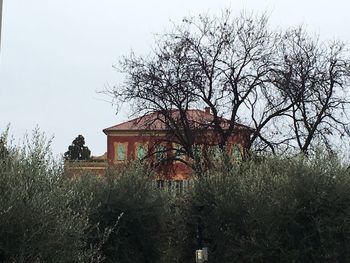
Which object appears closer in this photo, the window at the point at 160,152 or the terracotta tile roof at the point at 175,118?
the terracotta tile roof at the point at 175,118

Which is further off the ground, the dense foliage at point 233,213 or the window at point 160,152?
the window at point 160,152

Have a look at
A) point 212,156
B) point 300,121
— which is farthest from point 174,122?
point 212,156

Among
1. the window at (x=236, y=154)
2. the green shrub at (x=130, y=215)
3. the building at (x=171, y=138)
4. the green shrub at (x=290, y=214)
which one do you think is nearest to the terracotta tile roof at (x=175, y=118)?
the building at (x=171, y=138)

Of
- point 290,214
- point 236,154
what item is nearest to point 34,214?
point 290,214

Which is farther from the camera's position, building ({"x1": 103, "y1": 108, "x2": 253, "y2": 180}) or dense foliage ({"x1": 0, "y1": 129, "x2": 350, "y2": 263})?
building ({"x1": 103, "y1": 108, "x2": 253, "y2": 180})

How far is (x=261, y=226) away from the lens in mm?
15969

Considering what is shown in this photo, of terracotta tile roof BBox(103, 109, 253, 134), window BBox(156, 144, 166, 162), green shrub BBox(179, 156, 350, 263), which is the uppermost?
terracotta tile roof BBox(103, 109, 253, 134)

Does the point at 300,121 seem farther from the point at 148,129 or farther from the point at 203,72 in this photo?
the point at 148,129

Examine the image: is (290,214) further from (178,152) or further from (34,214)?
(178,152)

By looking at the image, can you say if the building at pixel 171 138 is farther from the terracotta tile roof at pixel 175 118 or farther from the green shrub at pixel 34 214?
the green shrub at pixel 34 214

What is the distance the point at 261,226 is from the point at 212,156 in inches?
206

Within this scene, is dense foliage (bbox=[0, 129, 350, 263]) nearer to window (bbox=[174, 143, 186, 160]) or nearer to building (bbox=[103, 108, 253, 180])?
building (bbox=[103, 108, 253, 180])

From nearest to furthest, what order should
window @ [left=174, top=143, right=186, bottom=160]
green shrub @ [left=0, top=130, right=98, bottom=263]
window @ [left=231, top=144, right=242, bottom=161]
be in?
1. green shrub @ [left=0, top=130, right=98, bottom=263]
2. window @ [left=231, top=144, right=242, bottom=161]
3. window @ [left=174, top=143, right=186, bottom=160]

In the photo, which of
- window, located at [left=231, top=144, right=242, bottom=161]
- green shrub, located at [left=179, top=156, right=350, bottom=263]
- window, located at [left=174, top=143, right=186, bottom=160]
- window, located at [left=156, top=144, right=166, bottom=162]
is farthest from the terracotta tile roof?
green shrub, located at [left=179, top=156, right=350, bottom=263]
